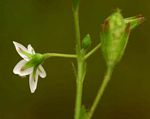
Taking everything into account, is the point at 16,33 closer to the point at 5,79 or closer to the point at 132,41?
the point at 5,79

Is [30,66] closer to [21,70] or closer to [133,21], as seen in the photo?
[21,70]

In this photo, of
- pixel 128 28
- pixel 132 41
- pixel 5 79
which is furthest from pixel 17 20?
pixel 128 28

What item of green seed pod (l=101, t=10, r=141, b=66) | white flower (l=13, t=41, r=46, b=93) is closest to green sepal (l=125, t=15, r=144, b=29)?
green seed pod (l=101, t=10, r=141, b=66)

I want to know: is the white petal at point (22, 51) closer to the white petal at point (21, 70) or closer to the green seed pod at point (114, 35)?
the white petal at point (21, 70)

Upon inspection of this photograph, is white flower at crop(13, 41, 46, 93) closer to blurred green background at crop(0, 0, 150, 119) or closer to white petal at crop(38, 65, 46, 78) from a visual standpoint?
white petal at crop(38, 65, 46, 78)

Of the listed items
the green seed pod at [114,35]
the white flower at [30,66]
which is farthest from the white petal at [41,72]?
the green seed pod at [114,35]

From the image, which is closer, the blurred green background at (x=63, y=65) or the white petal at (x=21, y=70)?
the white petal at (x=21, y=70)
